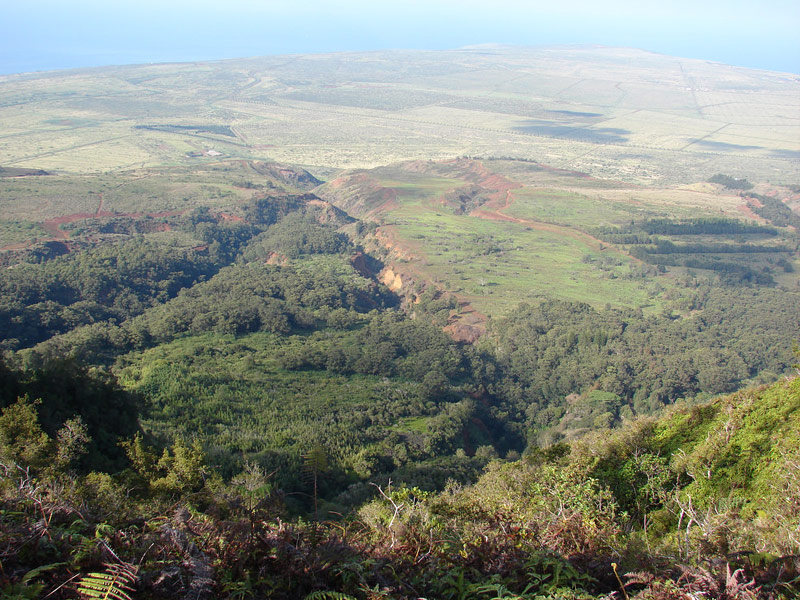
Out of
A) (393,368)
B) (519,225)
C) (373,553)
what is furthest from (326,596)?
(519,225)

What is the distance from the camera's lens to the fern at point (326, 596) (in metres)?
4.12

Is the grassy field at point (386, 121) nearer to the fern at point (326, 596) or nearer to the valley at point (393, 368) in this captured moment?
the valley at point (393, 368)

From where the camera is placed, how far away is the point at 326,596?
436 centimetres

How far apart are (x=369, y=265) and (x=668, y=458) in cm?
4458

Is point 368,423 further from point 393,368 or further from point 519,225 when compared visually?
point 519,225

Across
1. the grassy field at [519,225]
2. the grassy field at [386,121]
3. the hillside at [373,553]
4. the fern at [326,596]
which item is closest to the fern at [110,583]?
the hillside at [373,553]

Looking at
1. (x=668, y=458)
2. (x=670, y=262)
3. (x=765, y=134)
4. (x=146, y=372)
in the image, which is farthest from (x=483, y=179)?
(x=765, y=134)

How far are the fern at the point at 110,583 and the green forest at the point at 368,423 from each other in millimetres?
30

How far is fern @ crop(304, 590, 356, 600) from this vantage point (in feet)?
13.5

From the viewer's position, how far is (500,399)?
34.2 m

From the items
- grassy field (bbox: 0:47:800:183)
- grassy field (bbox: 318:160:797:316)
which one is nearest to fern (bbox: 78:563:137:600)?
grassy field (bbox: 318:160:797:316)

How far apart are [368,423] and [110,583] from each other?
69.2ft

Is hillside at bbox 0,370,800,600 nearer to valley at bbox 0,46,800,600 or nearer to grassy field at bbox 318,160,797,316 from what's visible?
valley at bbox 0,46,800,600

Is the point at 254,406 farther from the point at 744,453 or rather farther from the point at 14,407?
the point at 744,453
